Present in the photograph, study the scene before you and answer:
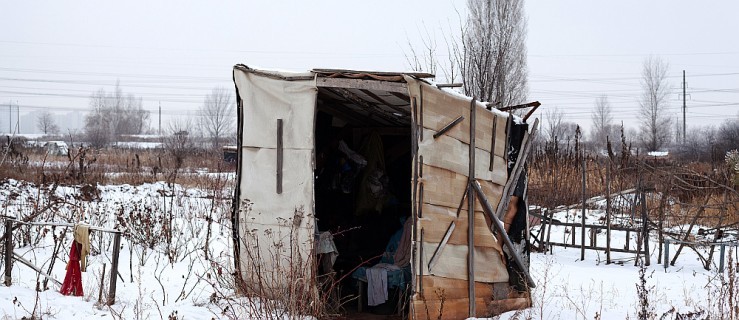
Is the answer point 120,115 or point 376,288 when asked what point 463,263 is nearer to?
point 376,288

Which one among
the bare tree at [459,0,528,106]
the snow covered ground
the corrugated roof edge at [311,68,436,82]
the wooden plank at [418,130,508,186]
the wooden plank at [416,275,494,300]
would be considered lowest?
the snow covered ground

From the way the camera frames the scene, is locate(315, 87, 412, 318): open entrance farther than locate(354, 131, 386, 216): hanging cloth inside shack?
No

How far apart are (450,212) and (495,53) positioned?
960 centimetres

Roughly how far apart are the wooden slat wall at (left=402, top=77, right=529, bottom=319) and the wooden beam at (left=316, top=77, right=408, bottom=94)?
0.15 meters

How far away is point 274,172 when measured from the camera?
6684mm

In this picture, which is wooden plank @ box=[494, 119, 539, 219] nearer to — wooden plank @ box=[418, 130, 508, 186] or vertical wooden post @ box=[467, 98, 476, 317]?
wooden plank @ box=[418, 130, 508, 186]

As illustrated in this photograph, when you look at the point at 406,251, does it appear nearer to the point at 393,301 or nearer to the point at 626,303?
the point at 393,301

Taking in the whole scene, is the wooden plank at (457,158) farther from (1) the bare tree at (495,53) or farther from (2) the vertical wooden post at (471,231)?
(1) the bare tree at (495,53)

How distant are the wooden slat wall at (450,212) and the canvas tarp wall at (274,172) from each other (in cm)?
105

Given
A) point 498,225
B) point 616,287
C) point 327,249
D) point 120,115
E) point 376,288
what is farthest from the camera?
point 120,115

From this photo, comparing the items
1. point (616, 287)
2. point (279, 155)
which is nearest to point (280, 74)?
point (279, 155)

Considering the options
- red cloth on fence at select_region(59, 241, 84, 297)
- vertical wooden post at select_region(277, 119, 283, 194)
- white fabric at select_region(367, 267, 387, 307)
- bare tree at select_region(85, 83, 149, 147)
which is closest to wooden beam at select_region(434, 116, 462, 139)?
vertical wooden post at select_region(277, 119, 283, 194)

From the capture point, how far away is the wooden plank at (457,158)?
6.28 metres

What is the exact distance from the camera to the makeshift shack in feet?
20.4
